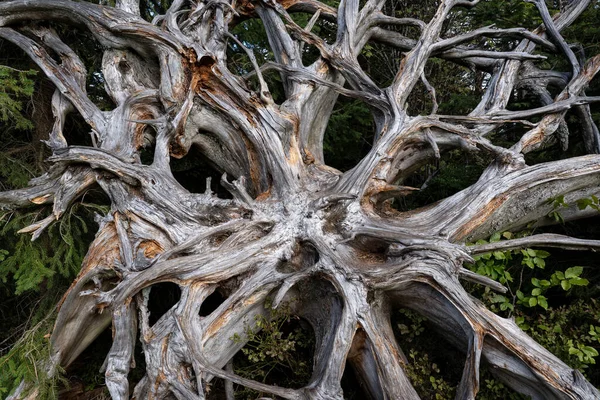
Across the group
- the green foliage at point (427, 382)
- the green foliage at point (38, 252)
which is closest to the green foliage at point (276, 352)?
the green foliage at point (427, 382)

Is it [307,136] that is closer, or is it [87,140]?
[307,136]

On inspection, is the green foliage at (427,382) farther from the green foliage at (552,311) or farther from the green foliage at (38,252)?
the green foliage at (38,252)

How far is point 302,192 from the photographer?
4.56 meters

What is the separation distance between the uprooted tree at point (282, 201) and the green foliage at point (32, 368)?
9 cm

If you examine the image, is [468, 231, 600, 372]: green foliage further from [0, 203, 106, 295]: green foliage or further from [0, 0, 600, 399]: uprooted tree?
[0, 203, 106, 295]: green foliage

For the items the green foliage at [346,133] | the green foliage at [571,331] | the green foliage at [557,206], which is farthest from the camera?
the green foliage at [346,133]

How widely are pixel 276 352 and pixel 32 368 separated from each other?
2.03m

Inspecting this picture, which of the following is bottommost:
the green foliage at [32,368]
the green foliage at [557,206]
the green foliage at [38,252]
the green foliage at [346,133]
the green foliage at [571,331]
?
the green foliage at [32,368]

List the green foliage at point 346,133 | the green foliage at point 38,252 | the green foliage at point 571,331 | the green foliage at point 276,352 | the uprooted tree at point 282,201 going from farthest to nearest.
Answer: the green foliage at point 346,133 < the green foliage at point 38,252 < the green foliage at point 276,352 < the green foliage at point 571,331 < the uprooted tree at point 282,201

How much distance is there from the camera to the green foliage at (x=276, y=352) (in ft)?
13.3

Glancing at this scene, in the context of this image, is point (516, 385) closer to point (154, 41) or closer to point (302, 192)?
point (302, 192)

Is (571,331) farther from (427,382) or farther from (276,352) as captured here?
(276,352)

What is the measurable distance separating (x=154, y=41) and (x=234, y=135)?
1.32 metres

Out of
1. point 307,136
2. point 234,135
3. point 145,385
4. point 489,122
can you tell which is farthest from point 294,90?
point 145,385
